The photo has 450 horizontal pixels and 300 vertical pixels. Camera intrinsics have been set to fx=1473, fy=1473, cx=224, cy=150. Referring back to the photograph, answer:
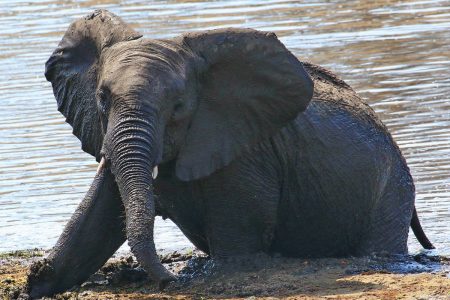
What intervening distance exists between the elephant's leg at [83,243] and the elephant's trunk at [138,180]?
1000 mm

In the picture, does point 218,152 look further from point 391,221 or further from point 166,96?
point 391,221

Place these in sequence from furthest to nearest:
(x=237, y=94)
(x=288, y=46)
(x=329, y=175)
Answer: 1. (x=288, y=46)
2. (x=329, y=175)
3. (x=237, y=94)

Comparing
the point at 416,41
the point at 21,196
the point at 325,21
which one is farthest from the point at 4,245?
the point at 325,21

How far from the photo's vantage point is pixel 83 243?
909cm

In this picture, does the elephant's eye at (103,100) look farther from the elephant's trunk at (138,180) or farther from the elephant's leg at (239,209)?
the elephant's leg at (239,209)

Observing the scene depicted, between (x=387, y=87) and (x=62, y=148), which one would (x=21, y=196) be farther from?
(x=387, y=87)

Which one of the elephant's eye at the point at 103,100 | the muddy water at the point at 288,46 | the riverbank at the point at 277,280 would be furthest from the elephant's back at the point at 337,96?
the elephant's eye at the point at 103,100

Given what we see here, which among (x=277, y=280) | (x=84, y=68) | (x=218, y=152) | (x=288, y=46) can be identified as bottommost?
(x=288, y=46)

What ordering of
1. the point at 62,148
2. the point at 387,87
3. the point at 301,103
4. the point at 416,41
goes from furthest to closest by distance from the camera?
the point at 416,41, the point at 387,87, the point at 62,148, the point at 301,103

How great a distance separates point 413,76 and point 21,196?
6.06 m

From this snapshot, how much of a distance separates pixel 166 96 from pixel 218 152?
0.73m

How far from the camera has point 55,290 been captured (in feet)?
29.7

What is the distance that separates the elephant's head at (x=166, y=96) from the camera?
7883 mm

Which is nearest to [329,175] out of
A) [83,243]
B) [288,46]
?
[83,243]
